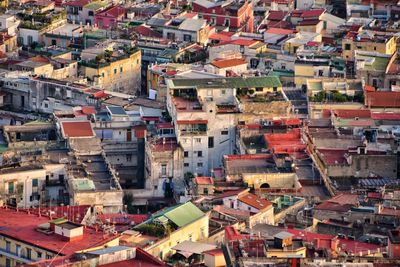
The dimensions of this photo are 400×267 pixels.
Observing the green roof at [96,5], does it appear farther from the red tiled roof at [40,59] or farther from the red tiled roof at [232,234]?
the red tiled roof at [232,234]

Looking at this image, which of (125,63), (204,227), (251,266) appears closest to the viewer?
(251,266)

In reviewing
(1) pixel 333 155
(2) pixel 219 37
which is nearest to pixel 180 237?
(1) pixel 333 155

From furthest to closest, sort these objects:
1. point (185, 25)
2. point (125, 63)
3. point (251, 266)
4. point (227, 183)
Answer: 1. point (185, 25)
2. point (125, 63)
3. point (227, 183)
4. point (251, 266)

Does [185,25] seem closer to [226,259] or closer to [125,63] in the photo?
[125,63]

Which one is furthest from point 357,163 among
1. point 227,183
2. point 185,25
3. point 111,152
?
point 185,25

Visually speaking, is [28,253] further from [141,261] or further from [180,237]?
[180,237]

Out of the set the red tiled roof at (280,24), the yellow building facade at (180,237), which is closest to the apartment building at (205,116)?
the yellow building facade at (180,237)
